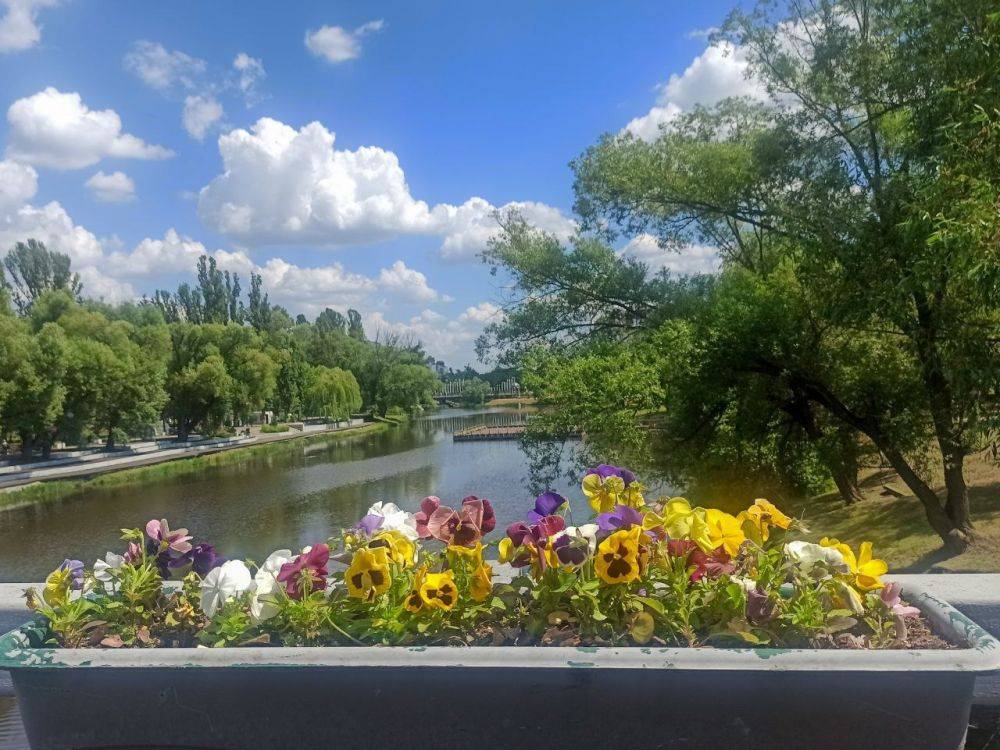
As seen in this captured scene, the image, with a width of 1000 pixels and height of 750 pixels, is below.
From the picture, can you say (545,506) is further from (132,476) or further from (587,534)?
(132,476)

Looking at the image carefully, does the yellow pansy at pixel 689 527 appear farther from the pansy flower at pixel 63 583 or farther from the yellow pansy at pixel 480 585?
the pansy flower at pixel 63 583

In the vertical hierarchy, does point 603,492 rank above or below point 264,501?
above

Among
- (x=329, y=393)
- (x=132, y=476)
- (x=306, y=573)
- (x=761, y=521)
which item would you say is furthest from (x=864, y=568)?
(x=329, y=393)

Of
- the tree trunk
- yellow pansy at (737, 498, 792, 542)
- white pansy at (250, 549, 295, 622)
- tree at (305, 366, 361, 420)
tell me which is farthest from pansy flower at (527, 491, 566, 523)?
tree at (305, 366, 361, 420)

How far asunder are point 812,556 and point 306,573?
38.6 inches

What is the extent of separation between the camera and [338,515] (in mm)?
16812

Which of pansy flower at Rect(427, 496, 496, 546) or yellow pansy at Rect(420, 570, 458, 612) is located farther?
pansy flower at Rect(427, 496, 496, 546)

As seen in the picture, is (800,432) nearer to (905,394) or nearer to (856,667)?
(905,394)

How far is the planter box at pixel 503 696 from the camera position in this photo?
1.25m

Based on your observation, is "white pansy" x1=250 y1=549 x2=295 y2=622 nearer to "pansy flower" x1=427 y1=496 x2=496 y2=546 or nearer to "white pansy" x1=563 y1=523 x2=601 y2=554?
"pansy flower" x1=427 y1=496 x2=496 y2=546

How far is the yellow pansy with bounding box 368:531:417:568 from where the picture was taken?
1.59m

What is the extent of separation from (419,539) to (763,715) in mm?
776

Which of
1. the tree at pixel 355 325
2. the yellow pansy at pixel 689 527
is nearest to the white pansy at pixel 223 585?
the yellow pansy at pixel 689 527

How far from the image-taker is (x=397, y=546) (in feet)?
5.27
